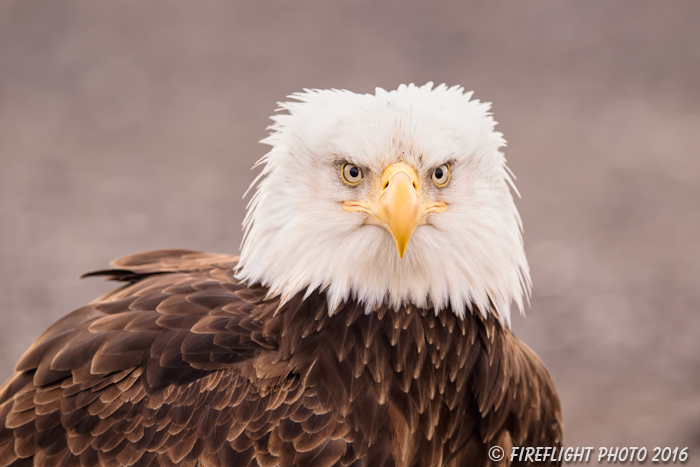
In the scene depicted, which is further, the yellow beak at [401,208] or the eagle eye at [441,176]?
the eagle eye at [441,176]

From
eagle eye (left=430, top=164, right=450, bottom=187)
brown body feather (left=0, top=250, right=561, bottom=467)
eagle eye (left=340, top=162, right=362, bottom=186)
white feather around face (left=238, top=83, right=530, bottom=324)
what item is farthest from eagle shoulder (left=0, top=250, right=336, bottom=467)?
eagle eye (left=430, top=164, right=450, bottom=187)

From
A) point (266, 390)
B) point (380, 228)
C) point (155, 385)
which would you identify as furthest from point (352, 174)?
point (155, 385)

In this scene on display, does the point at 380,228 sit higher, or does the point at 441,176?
the point at 441,176

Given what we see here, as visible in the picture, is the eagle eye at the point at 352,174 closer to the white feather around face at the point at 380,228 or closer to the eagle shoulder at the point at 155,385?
the white feather around face at the point at 380,228

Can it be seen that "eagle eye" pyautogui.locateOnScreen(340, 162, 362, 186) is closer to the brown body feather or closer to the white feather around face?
the white feather around face

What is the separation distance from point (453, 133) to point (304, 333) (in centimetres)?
79

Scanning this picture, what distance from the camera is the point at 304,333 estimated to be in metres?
2.42

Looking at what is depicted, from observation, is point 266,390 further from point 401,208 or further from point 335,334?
point 401,208

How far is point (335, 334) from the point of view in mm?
2428

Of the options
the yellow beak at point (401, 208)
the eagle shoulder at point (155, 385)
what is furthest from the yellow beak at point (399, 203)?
the eagle shoulder at point (155, 385)

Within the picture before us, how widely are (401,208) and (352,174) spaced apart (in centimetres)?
25

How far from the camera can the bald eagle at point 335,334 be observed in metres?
2.30

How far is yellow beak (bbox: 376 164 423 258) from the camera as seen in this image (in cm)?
212

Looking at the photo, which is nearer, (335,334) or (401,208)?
(401,208)
